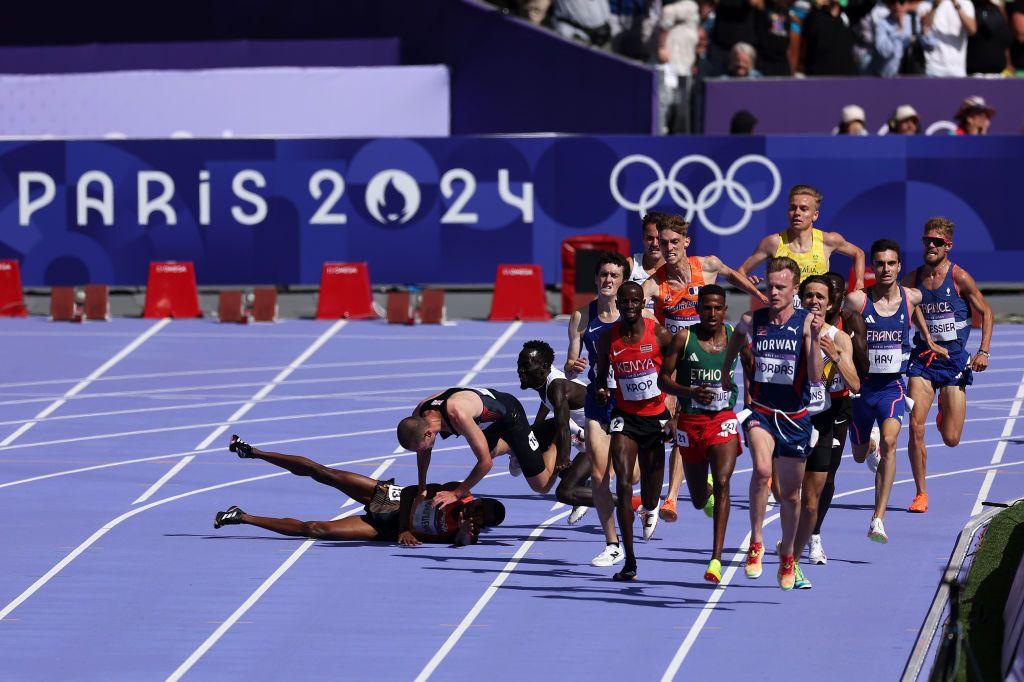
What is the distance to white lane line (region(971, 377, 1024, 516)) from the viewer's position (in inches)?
593

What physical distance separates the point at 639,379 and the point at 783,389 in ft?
3.62

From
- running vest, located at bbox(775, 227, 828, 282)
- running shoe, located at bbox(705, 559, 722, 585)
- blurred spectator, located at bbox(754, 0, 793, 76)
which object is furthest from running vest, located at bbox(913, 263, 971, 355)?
blurred spectator, located at bbox(754, 0, 793, 76)

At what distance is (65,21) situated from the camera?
30.2 meters

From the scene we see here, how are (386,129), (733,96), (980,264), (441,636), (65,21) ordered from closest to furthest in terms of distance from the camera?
1. (441,636)
2. (980,264)
3. (733,96)
4. (386,129)
5. (65,21)

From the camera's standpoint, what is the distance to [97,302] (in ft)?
79.2

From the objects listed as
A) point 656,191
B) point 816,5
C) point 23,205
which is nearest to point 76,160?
point 23,205

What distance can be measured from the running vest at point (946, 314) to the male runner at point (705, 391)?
3094 millimetres

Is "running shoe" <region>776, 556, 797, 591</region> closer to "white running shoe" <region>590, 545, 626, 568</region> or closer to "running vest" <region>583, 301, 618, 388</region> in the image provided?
"white running shoe" <region>590, 545, 626, 568</region>

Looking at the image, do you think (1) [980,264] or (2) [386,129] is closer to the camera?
(1) [980,264]

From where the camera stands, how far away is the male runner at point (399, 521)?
1356cm

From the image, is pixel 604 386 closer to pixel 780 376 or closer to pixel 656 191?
pixel 780 376

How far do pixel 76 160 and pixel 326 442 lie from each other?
8.29m

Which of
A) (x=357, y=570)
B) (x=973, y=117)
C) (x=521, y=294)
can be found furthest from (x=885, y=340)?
Result: (x=973, y=117)

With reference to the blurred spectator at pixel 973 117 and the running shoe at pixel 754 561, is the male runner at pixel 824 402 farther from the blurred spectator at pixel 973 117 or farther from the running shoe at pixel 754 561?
the blurred spectator at pixel 973 117
